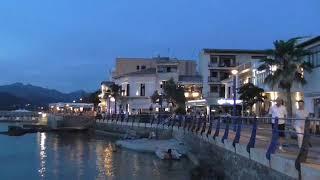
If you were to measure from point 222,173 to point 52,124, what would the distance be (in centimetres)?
8852

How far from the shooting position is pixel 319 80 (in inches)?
1880

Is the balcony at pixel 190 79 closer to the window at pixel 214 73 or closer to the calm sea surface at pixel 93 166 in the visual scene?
the window at pixel 214 73

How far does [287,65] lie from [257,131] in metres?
28.7

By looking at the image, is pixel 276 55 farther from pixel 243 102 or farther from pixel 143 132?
pixel 143 132

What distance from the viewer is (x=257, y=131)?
2477 cm

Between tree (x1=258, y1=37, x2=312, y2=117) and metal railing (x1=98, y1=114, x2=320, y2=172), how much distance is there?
959cm

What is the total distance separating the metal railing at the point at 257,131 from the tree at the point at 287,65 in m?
9.59

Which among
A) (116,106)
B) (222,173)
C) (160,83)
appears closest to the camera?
(222,173)

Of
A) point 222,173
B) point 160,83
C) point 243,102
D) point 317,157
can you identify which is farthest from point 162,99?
point 317,157

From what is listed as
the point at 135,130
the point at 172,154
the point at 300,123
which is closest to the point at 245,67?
the point at 135,130

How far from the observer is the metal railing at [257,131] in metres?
16.2

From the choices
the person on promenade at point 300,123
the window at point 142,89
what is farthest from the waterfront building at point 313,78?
the window at point 142,89

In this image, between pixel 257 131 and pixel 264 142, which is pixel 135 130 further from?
pixel 264 142

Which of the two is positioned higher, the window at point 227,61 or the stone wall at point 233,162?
the window at point 227,61
